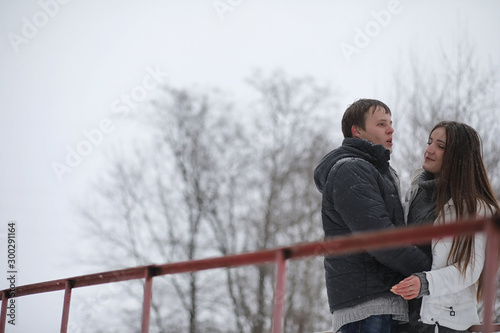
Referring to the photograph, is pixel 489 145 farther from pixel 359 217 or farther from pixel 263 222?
pixel 359 217

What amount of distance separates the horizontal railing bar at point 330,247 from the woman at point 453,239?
483 millimetres

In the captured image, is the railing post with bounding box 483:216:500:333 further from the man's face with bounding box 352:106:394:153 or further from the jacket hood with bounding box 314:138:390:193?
the man's face with bounding box 352:106:394:153

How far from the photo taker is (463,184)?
9.39 ft

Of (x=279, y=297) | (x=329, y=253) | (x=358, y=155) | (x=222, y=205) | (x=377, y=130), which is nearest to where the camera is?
(x=329, y=253)

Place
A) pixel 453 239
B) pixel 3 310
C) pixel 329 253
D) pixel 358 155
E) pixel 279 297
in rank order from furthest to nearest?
pixel 3 310, pixel 358 155, pixel 453 239, pixel 279 297, pixel 329 253

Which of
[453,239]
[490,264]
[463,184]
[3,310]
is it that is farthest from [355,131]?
[3,310]

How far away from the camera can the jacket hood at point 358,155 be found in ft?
9.81

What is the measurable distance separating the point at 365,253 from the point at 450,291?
1.26 ft

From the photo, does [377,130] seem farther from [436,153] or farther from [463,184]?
[463,184]

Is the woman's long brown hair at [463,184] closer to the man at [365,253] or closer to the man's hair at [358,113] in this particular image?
the man at [365,253]

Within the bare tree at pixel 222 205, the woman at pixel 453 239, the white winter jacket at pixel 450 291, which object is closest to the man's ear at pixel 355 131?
the woman at pixel 453 239

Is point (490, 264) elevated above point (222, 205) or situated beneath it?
situated beneath

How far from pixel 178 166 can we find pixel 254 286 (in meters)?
4.10

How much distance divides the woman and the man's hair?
0.34 metres
